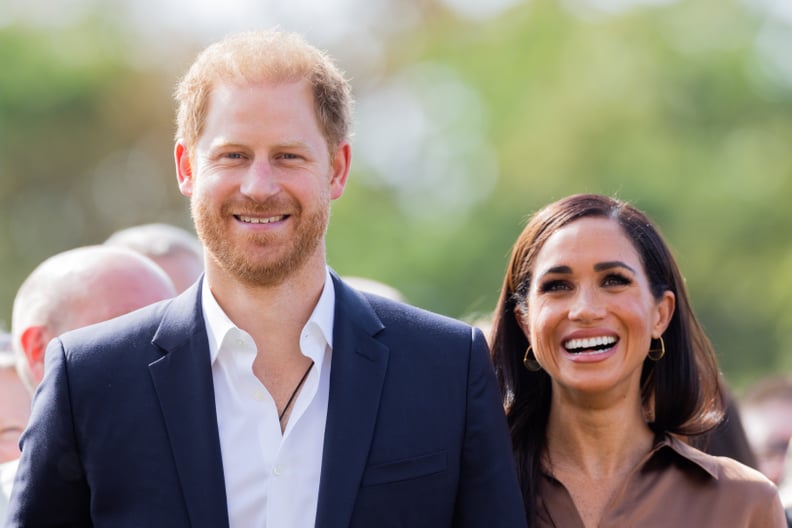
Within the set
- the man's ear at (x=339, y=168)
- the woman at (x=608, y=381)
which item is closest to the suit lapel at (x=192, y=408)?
the man's ear at (x=339, y=168)

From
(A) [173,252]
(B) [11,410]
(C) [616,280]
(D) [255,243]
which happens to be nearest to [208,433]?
(D) [255,243]

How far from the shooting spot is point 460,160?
24.0 metres

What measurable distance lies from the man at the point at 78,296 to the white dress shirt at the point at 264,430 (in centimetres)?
117

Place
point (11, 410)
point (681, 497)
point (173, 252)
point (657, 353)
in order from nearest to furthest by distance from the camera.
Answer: point (681, 497)
point (657, 353)
point (11, 410)
point (173, 252)

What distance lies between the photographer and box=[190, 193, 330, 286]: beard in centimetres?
340

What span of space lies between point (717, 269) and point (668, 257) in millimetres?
17467

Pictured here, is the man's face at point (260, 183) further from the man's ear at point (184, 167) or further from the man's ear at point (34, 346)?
the man's ear at point (34, 346)

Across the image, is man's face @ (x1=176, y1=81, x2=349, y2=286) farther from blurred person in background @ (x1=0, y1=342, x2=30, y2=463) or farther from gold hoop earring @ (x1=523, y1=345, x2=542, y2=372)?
blurred person in background @ (x1=0, y1=342, x2=30, y2=463)

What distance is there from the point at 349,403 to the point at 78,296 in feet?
5.43

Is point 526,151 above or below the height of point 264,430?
below

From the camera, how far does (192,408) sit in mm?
3404

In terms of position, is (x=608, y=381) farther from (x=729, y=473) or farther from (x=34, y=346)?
(x=34, y=346)

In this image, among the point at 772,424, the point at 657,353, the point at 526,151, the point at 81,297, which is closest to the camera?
the point at 657,353

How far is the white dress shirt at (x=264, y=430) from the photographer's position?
3338 mm
